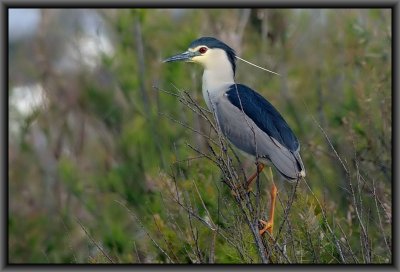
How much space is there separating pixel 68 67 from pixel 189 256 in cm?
436

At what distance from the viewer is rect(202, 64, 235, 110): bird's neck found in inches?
147

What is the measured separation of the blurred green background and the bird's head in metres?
0.26

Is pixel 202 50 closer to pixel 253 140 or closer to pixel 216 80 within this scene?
pixel 216 80

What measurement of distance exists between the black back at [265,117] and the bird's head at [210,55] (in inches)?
5.8

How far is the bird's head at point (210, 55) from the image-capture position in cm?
377

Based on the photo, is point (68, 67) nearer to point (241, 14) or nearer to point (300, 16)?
point (241, 14)

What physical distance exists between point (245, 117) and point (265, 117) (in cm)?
9

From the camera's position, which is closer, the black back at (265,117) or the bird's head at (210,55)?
the black back at (265,117)

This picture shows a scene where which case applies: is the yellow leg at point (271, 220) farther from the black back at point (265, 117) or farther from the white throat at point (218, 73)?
the white throat at point (218, 73)

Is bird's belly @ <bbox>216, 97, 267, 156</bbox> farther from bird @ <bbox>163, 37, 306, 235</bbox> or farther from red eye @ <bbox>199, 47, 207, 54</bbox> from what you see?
red eye @ <bbox>199, 47, 207, 54</bbox>

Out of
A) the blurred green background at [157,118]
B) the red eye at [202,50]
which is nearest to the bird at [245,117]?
the red eye at [202,50]

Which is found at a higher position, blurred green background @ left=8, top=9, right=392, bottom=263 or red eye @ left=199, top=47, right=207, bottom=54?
red eye @ left=199, top=47, right=207, bottom=54

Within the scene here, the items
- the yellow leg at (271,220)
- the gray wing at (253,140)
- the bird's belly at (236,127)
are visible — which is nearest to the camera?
the yellow leg at (271,220)

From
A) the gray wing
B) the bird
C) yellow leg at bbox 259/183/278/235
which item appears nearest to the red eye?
the bird
